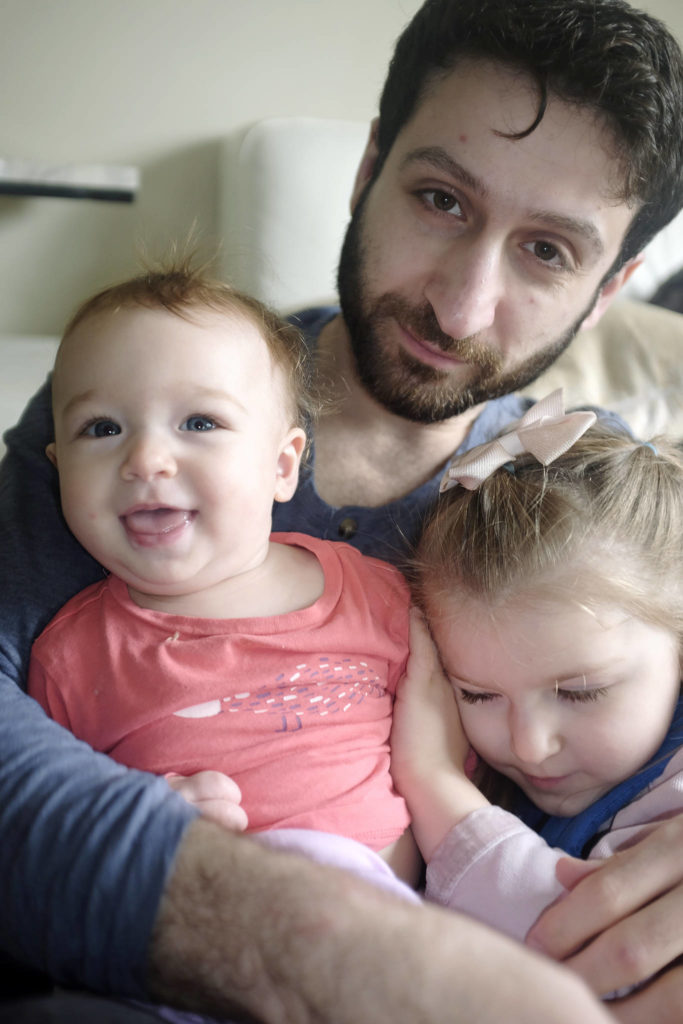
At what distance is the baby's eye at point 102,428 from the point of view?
92 centimetres

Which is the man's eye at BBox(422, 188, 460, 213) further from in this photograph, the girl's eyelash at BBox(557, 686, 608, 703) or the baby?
the girl's eyelash at BBox(557, 686, 608, 703)

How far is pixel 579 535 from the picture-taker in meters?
0.91

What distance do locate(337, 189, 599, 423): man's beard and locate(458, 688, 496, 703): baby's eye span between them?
0.47 metres

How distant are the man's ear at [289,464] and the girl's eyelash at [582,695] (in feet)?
1.32

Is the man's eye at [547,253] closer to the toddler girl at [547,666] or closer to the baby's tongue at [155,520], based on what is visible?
the toddler girl at [547,666]

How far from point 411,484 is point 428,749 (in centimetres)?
49

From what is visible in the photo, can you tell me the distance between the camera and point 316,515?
1174 mm

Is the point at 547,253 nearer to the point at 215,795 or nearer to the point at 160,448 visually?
the point at 160,448

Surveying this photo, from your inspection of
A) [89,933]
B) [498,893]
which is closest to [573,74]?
[498,893]

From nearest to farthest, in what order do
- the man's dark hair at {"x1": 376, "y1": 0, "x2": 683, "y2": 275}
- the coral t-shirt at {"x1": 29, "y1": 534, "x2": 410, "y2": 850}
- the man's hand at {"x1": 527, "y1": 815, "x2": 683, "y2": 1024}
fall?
the man's hand at {"x1": 527, "y1": 815, "x2": 683, "y2": 1024} < the coral t-shirt at {"x1": 29, "y1": 534, "x2": 410, "y2": 850} < the man's dark hair at {"x1": 376, "y1": 0, "x2": 683, "y2": 275}

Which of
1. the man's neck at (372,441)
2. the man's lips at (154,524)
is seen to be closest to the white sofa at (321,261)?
the man's neck at (372,441)

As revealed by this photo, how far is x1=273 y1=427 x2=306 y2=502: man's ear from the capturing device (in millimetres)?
1047

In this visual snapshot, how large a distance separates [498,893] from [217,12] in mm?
2372

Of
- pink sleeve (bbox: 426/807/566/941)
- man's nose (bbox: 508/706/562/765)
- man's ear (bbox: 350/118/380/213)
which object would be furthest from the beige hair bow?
man's ear (bbox: 350/118/380/213)
